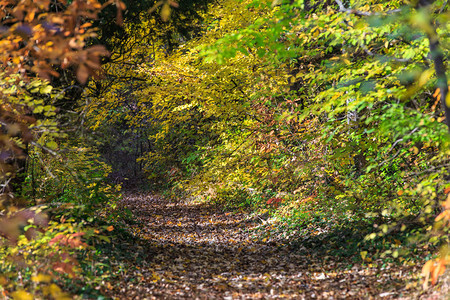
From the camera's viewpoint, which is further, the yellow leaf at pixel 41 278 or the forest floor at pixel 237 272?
the forest floor at pixel 237 272

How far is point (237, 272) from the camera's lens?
608 centimetres

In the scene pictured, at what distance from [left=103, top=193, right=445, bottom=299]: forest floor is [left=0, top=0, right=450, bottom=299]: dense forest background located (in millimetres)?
235

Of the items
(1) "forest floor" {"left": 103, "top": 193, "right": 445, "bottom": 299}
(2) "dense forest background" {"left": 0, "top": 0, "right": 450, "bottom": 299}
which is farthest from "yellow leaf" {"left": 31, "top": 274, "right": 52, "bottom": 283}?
(1) "forest floor" {"left": 103, "top": 193, "right": 445, "bottom": 299}

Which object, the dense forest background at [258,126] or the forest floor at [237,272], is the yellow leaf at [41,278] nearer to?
the dense forest background at [258,126]

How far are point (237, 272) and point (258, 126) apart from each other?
12.4ft

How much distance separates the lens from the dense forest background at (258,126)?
14.4 feet

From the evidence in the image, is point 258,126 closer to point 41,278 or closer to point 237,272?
point 237,272

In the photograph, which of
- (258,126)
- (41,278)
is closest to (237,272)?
(41,278)

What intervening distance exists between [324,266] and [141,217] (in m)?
6.68

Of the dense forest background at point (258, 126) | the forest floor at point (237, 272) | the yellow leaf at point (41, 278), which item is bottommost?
the forest floor at point (237, 272)

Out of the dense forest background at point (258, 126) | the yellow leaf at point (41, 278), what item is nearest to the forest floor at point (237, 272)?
the dense forest background at point (258, 126)

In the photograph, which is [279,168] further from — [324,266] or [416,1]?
[416,1]

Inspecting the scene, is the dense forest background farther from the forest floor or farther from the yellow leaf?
the forest floor

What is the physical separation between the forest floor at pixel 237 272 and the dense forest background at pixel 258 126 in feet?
0.77
